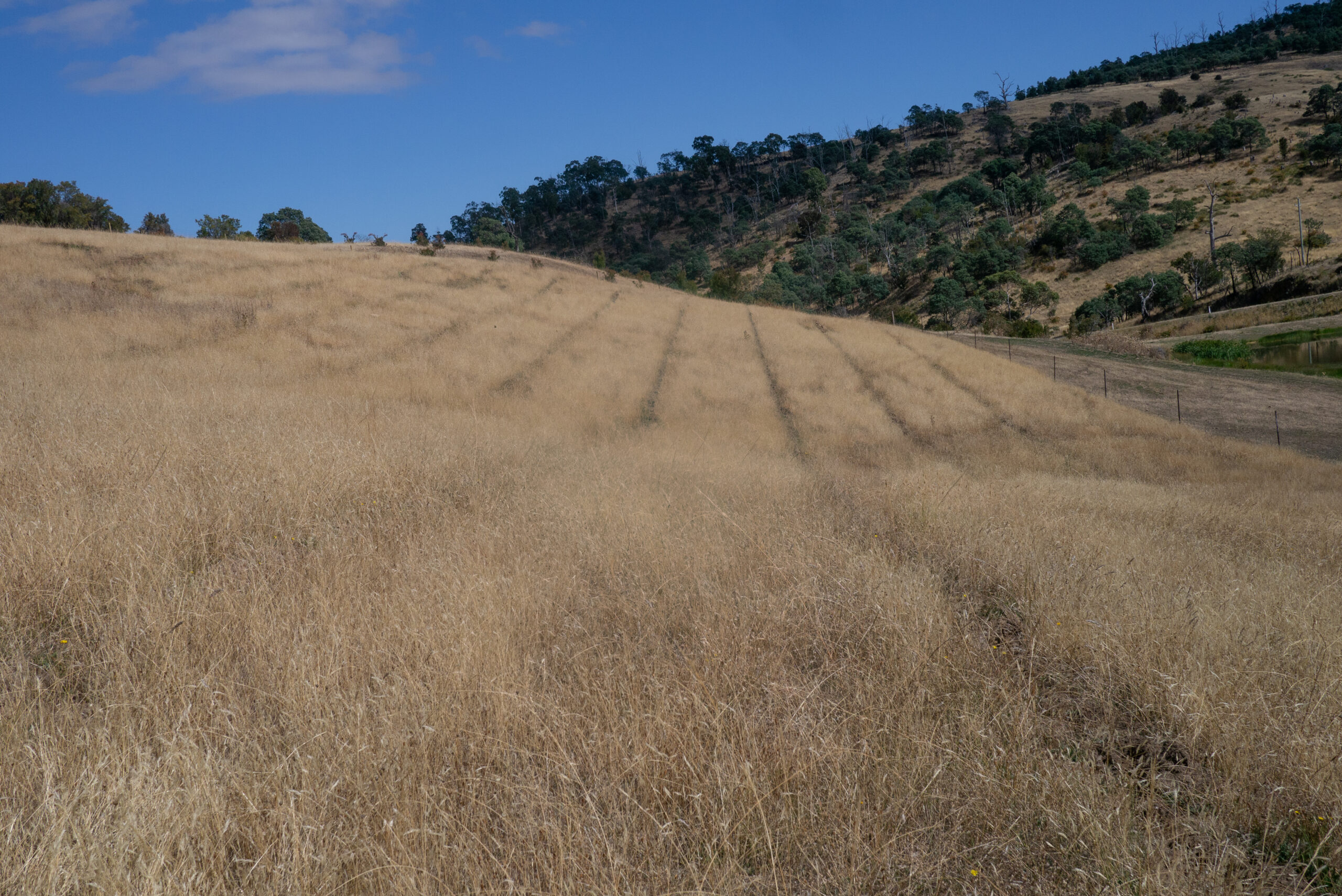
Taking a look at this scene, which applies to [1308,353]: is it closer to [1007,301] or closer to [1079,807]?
[1007,301]

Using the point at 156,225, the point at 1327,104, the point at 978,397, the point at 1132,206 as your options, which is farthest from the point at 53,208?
the point at 1327,104

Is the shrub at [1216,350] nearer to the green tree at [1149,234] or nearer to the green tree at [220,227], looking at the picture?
the green tree at [1149,234]

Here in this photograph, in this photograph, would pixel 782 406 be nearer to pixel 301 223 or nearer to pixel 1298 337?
pixel 1298 337

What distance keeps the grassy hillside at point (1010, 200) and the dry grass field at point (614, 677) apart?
55.3 metres

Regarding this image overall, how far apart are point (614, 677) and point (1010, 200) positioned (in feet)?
363

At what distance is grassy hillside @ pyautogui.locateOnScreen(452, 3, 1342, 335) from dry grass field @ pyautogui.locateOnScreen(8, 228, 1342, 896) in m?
55.3

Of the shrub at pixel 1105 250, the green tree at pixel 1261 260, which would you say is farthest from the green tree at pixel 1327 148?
the green tree at pixel 1261 260

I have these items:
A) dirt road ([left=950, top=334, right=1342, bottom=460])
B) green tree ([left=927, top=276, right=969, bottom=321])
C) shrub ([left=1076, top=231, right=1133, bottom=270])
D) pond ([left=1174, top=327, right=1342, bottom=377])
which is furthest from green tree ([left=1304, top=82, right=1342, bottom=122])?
dirt road ([left=950, top=334, right=1342, bottom=460])

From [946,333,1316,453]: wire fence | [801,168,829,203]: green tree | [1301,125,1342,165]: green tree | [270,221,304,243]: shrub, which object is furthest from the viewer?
[801,168,829,203]: green tree

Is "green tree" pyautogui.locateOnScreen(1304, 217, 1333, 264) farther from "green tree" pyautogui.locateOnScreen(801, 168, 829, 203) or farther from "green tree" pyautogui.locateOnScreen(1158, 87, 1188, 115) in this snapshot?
"green tree" pyautogui.locateOnScreen(801, 168, 829, 203)

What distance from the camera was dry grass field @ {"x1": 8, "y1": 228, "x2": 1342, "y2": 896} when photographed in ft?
8.80

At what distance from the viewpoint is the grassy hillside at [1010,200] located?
69250 millimetres

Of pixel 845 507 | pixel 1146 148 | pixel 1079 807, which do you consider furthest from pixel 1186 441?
pixel 1146 148

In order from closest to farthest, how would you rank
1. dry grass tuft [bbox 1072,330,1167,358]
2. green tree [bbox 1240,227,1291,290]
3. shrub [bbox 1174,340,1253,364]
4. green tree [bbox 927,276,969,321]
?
dry grass tuft [bbox 1072,330,1167,358]
shrub [bbox 1174,340,1253,364]
green tree [bbox 1240,227,1291,290]
green tree [bbox 927,276,969,321]
